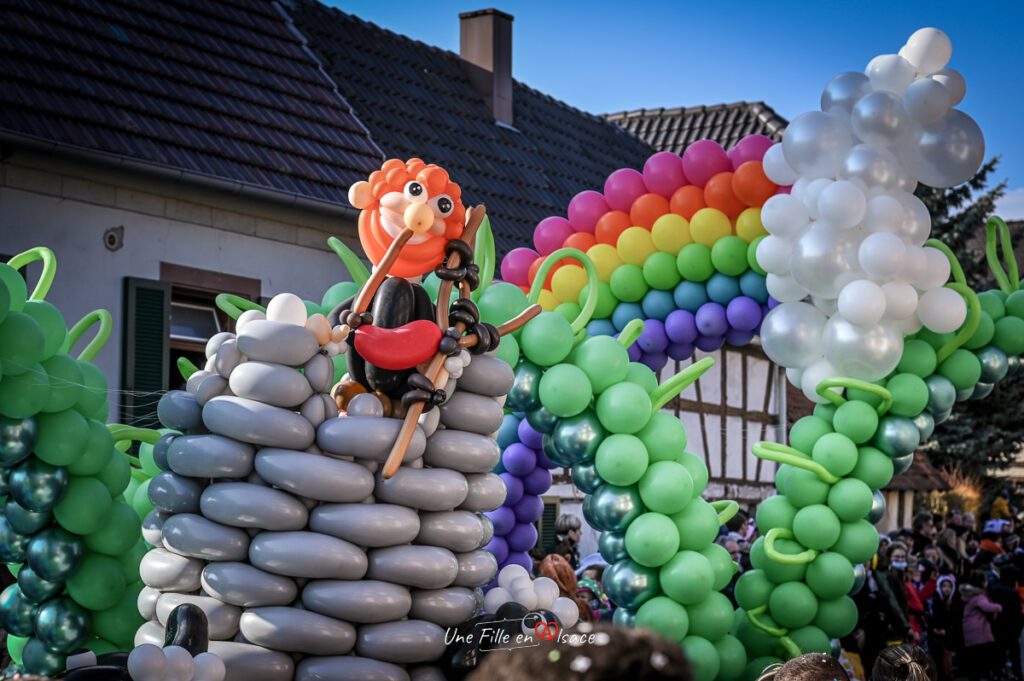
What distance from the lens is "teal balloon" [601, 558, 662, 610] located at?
698 centimetres

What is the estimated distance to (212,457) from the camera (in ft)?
16.5

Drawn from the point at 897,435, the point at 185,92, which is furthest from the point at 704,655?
A: the point at 185,92

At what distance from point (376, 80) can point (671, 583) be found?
7.60 metres

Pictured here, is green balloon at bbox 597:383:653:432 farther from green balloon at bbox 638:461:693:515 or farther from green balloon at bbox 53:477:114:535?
green balloon at bbox 53:477:114:535

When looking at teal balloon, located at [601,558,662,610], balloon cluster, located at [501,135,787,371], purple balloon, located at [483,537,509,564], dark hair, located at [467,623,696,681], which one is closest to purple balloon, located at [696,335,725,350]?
balloon cluster, located at [501,135,787,371]

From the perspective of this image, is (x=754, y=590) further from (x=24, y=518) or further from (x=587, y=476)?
(x=24, y=518)

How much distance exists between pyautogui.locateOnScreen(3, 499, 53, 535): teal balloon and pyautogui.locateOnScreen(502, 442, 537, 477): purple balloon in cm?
315

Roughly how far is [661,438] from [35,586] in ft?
11.0

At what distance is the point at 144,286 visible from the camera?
8.95m

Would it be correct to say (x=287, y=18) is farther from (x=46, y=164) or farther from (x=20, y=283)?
(x=20, y=283)

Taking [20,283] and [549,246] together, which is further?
[549,246]

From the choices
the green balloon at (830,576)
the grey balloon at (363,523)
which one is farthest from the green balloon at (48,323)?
the green balloon at (830,576)

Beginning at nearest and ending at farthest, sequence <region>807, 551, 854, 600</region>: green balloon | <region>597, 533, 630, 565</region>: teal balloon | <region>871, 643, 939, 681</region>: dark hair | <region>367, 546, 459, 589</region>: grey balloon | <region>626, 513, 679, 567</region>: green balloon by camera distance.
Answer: <region>871, 643, 939, 681</region>: dark hair → <region>367, 546, 459, 589</region>: grey balloon → <region>626, 513, 679, 567</region>: green balloon → <region>597, 533, 630, 565</region>: teal balloon → <region>807, 551, 854, 600</region>: green balloon

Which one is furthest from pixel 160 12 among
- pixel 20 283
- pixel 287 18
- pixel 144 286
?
pixel 20 283
